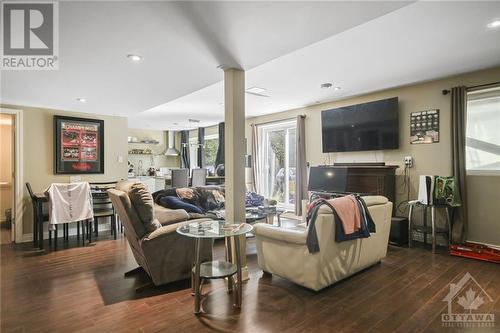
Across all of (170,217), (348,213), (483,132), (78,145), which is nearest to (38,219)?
(78,145)

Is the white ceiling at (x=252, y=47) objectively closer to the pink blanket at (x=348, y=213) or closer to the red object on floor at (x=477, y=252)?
the pink blanket at (x=348, y=213)

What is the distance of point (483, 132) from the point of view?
391 cm

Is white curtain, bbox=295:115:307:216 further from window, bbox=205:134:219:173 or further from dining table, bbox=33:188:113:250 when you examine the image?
dining table, bbox=33:188:113:250

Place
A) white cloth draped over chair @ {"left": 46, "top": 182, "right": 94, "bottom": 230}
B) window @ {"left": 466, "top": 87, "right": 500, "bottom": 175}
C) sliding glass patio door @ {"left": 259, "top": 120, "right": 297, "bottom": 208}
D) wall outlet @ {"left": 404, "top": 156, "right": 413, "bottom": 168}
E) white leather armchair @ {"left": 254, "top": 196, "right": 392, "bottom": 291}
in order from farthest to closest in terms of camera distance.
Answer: sliding glass patio door @ {"left": 259, "top": 120, "right": 297, "bottom": 208} < wall outlet @ {"left": 404, "top": 156, "right": 413, "bottom": 168} < white cloth draped over chair @ {"left": 46, "top": 182, "right": 94, "bottom": 230} < window @ {"left": 466, "top": 87, "right": 500, "bottom": 175} < white leather armchair @ {"left": 254, "top": 196, "right": 392, "bottom": 291}

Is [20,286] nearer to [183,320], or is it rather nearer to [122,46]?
[183,320]

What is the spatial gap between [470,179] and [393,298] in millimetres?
2611

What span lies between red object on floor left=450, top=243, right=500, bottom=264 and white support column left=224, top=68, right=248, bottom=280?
292cm

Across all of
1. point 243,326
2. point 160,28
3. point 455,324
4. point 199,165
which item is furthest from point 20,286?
point 199,165

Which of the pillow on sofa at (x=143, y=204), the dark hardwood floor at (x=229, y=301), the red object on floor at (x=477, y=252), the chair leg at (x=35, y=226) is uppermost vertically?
the pillow on sofa at (x=143, y=204)

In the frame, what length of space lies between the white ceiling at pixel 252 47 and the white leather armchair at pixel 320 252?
5.42 feet

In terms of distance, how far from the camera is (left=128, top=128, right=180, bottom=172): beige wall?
32.0 ft

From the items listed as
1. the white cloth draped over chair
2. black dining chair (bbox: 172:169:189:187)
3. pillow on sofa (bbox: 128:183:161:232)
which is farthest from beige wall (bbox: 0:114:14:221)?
pillow on sofa (bbox: 128:183:161:232)

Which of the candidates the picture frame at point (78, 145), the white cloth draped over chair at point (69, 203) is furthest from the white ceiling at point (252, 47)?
the white cloth draped over chair at point (69, 203)

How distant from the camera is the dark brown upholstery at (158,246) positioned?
8.74 feet
